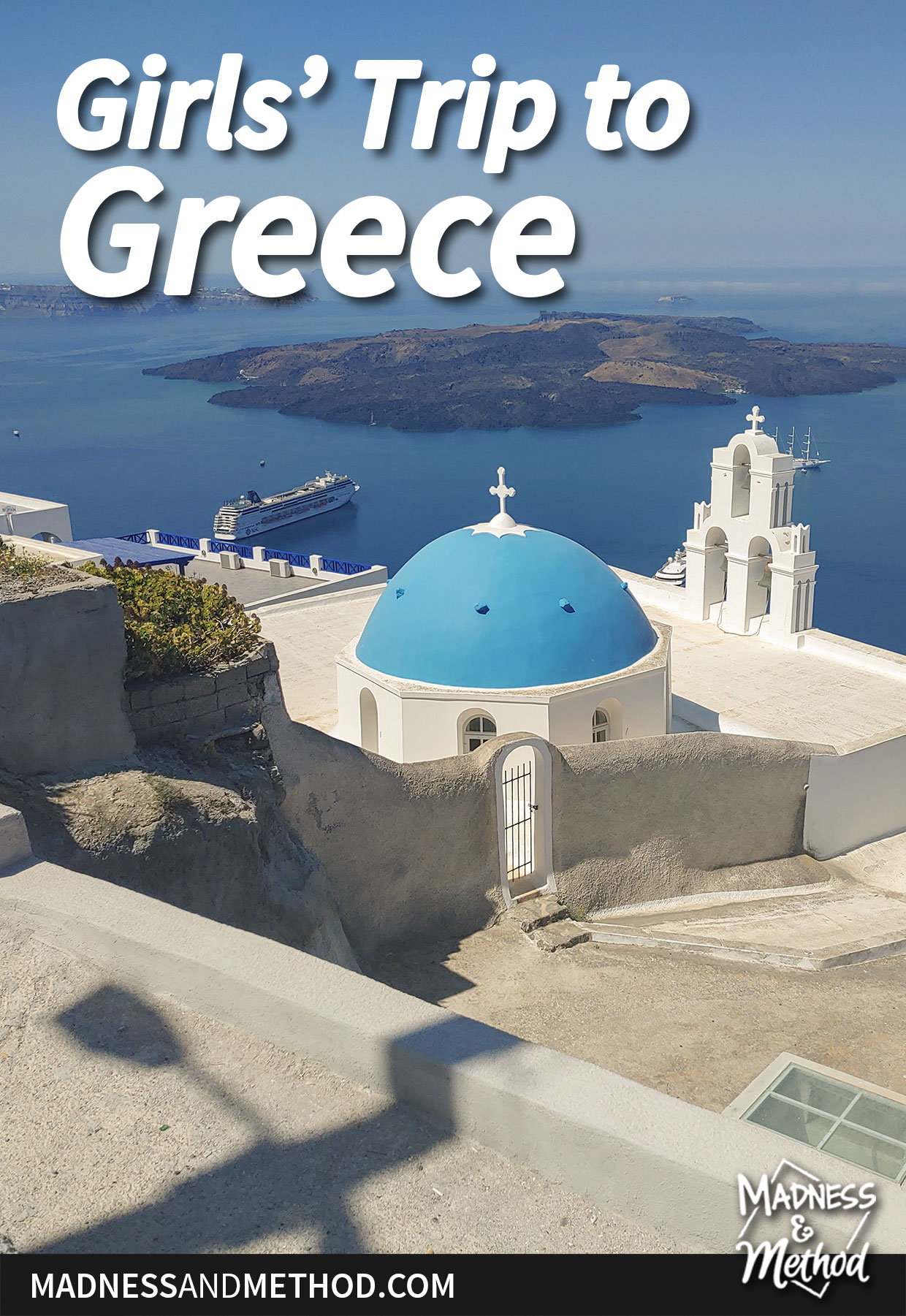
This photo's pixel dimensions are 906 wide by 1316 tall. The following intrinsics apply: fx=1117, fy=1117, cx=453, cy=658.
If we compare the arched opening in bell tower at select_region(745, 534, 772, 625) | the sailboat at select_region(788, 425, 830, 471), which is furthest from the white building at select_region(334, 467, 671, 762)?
the sailboat at select_region(788, 425, 830, 471)

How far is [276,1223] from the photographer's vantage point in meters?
3.90

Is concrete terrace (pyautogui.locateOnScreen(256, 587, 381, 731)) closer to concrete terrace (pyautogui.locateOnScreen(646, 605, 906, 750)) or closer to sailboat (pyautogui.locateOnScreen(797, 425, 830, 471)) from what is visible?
concrete terrace (pyautogui.locateOnScreen(646, 605, 906, 750))

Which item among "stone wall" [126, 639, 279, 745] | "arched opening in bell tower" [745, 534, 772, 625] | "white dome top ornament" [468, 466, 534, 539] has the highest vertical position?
"white dome top ornament" [468, 466, 534, 539]

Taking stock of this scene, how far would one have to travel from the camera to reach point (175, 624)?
864 cm

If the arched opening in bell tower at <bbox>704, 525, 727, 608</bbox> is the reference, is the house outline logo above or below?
above

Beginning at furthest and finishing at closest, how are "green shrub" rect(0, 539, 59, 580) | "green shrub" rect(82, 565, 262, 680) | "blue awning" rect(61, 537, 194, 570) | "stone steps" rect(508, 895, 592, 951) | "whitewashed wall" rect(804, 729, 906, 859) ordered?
"blue awning" rect(61, 537, 194, 570) < "whitewashed wall" rect(804, 729, 906, 859) < "stone steps" rect(508, 895, 592, 951) < "green shrub" rect(82, 565, 262, 680) < "green shrub" rect(0, 539, 59, 580)

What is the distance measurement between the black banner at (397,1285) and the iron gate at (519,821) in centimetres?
789

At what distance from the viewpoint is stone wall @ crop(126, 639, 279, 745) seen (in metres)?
7.89

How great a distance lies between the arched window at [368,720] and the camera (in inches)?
645

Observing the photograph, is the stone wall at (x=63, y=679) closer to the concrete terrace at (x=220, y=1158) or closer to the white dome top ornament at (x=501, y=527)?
the concrete terrace at (x=220, y=1158)

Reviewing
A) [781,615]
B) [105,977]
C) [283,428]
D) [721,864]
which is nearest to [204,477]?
[283,428]

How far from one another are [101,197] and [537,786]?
888 centimetres

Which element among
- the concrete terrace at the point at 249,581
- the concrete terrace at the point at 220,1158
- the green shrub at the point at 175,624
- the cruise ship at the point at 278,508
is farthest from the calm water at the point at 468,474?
the concrete terrace at the point at 220,1158

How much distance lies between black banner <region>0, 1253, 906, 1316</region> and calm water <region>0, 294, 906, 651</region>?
63878 mm
